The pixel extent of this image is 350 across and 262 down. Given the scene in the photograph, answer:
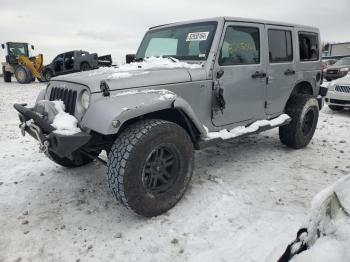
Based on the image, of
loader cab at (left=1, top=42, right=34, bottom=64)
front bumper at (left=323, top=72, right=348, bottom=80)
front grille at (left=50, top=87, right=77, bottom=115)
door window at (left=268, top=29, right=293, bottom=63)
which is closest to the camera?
front grille at (left=50, top=87, right=77, bottom=115)

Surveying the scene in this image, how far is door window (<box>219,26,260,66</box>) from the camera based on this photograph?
3660 mm

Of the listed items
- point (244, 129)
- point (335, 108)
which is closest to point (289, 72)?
point (244, 129)

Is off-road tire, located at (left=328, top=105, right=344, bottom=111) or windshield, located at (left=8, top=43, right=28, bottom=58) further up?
windshield, located at (left=8, top=43, right=28, bottom=58)

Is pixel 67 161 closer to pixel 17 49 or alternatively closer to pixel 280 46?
pixel 280 46

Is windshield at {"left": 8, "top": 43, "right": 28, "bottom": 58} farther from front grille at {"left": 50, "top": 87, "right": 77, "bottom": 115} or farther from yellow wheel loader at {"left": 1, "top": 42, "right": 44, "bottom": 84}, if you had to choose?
front grille at {"left": 50, "top": 87, "right": 77, "bottom": 115}

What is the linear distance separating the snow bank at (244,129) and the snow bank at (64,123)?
1362mm

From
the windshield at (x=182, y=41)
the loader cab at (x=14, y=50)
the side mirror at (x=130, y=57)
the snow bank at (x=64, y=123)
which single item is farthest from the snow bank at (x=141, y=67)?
the loader cab at (x=14, y=50)

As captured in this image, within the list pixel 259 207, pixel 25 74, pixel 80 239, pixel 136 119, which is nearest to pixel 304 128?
pixel 259 207

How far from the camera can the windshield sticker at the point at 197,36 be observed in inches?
143

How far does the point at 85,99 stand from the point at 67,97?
1.06 feet

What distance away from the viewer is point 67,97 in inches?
124

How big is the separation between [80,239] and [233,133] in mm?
2051

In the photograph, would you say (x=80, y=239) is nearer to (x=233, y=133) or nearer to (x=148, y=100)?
(x=148, y=100)

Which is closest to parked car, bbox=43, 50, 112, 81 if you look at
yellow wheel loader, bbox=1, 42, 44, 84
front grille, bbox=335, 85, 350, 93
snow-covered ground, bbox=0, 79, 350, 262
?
yellow wheel loader, bbox=1, 42, 44, 84
